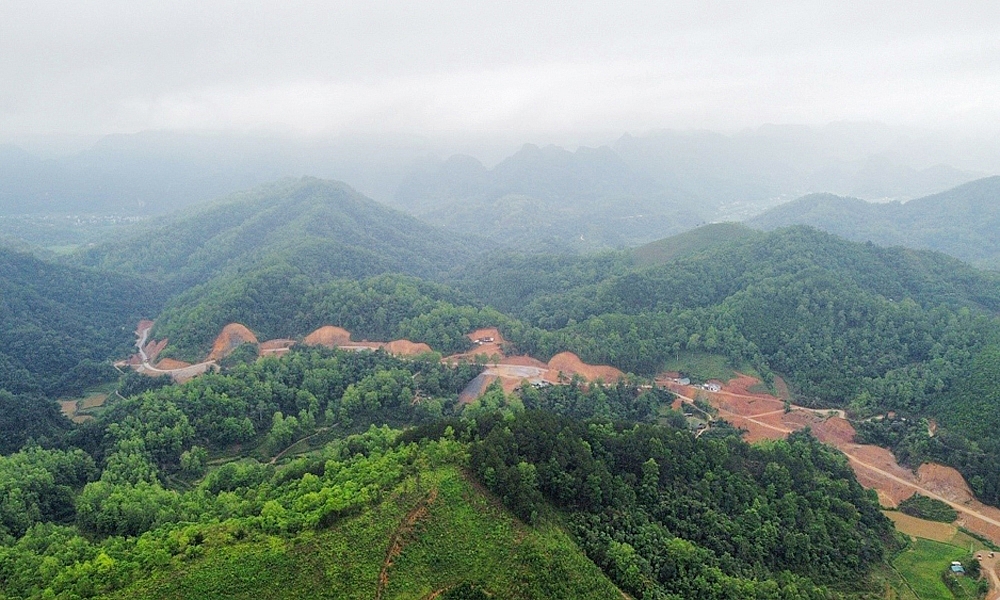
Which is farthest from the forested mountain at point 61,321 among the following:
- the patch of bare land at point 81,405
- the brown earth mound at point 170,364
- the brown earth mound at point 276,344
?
the brown earth mound at point 276,344

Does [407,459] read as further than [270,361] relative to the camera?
No

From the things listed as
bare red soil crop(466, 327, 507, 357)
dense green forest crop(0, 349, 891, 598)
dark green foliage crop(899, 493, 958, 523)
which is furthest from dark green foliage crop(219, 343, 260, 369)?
dark green foliage crop(899, 493, 958, 523)

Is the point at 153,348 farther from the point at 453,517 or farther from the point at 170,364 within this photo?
the point at 453,517

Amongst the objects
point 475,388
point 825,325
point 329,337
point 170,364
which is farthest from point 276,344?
point 825,325

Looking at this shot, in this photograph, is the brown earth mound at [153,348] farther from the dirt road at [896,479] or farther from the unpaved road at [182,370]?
the dirt road at [896,479]

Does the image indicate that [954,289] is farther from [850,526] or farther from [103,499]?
[103,499]

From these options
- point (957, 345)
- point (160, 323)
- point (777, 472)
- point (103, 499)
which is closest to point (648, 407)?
point (777, 472)

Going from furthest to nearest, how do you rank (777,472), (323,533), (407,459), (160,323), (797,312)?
(160,323)
(797,312)
(777,472)
(407,459)
(323,533)
